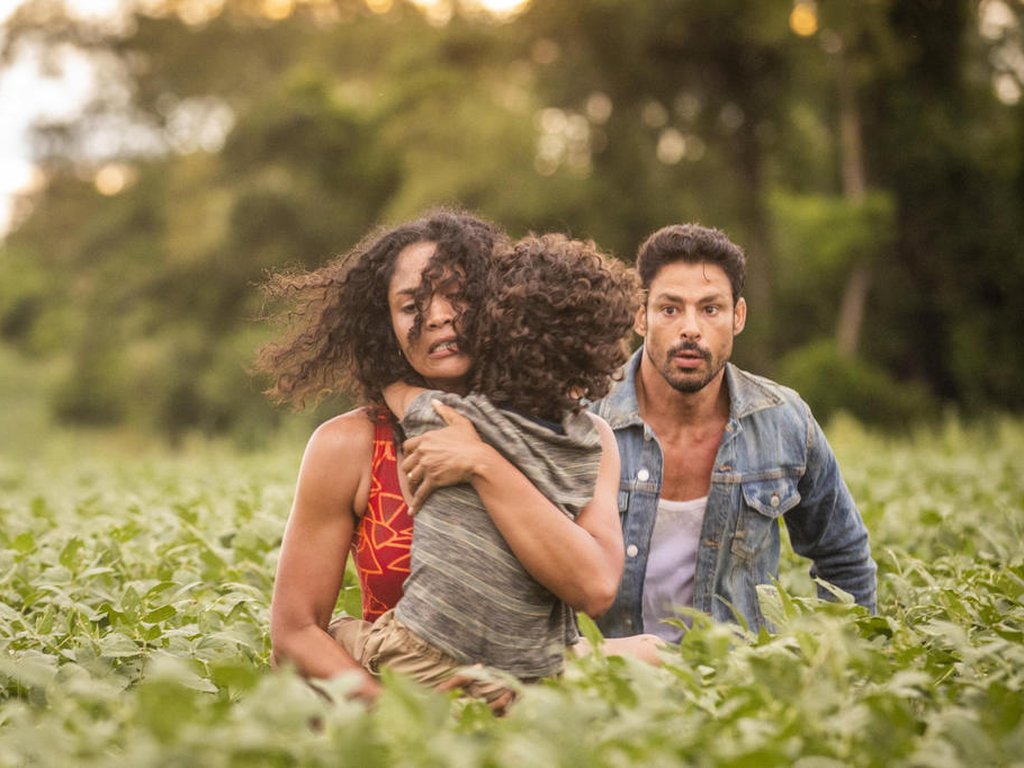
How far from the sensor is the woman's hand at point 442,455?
8.77ft

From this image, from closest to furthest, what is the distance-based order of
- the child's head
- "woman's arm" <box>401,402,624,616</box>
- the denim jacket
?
1. "woman's arm" <box>401,402,624,616</box>
2. the child's head
3. the denim jacket

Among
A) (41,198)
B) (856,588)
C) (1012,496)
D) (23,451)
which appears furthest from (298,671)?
(41,198)

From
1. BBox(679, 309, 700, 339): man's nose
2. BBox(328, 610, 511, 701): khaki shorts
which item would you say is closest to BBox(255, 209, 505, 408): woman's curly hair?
BBox(328, 610, 511, 701): khaki shorts

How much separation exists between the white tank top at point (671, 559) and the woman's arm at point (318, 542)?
135cm

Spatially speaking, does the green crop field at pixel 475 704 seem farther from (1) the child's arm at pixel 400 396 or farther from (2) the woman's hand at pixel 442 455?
(1) the child's arm at pixel 400 396

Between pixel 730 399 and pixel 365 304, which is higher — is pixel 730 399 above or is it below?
below

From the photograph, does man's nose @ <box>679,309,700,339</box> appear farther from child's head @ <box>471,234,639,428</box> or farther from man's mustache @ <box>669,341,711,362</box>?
child's head @ <box>471,234,639,428</box>

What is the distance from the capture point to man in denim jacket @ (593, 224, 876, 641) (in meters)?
3.88

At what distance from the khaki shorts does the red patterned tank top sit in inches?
3.8

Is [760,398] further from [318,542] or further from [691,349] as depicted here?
[318,542]

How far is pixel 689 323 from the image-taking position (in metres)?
3.99

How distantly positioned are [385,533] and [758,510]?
58.1 inches

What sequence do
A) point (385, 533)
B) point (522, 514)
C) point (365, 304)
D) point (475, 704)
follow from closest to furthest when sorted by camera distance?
point (475, 704) < point (522, 514) < point (385, 533) < point (365, 304)

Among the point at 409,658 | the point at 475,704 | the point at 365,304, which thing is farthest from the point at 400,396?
the point at 475,704
